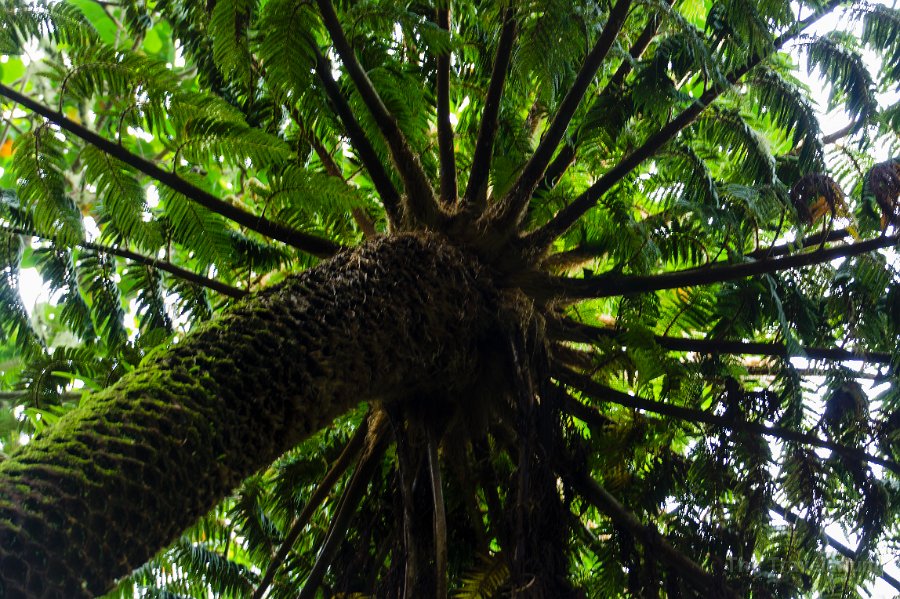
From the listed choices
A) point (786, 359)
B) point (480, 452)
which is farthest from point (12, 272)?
point (786, 359)

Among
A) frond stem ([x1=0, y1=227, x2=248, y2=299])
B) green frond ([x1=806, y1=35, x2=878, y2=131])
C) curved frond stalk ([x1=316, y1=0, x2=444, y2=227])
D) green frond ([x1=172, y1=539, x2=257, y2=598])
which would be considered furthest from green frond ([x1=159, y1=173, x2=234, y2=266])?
green frond ([x1=806, y1=35, x2=878, y2=131])

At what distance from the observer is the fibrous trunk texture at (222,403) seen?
3.90ft

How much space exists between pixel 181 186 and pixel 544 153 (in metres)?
1.15

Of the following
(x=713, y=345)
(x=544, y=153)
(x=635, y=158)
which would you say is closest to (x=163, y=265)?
(x=544, y=153)

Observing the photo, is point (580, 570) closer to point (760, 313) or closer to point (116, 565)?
point (760, 313)

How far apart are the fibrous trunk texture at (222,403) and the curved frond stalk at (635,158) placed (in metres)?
0.47

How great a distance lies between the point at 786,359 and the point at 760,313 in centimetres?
19

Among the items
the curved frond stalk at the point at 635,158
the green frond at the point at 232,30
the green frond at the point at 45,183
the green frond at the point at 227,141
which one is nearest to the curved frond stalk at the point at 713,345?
the curved frond stalk at the point at 635,158

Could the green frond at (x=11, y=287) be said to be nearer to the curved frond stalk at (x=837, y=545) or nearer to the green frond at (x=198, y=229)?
the green frond at (x=198, y=229)

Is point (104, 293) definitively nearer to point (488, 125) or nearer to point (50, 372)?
point (50, 372)

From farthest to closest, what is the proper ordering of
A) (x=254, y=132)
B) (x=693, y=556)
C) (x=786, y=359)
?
(x=786, y=359)
(x=693, y=556)
(x=254, y=132)

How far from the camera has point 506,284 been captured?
2580 mm

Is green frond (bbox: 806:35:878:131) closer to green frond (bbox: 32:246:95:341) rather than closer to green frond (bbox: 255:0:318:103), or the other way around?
green frond (bbox: 255:0:318:103)

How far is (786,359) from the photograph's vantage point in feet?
9.11
